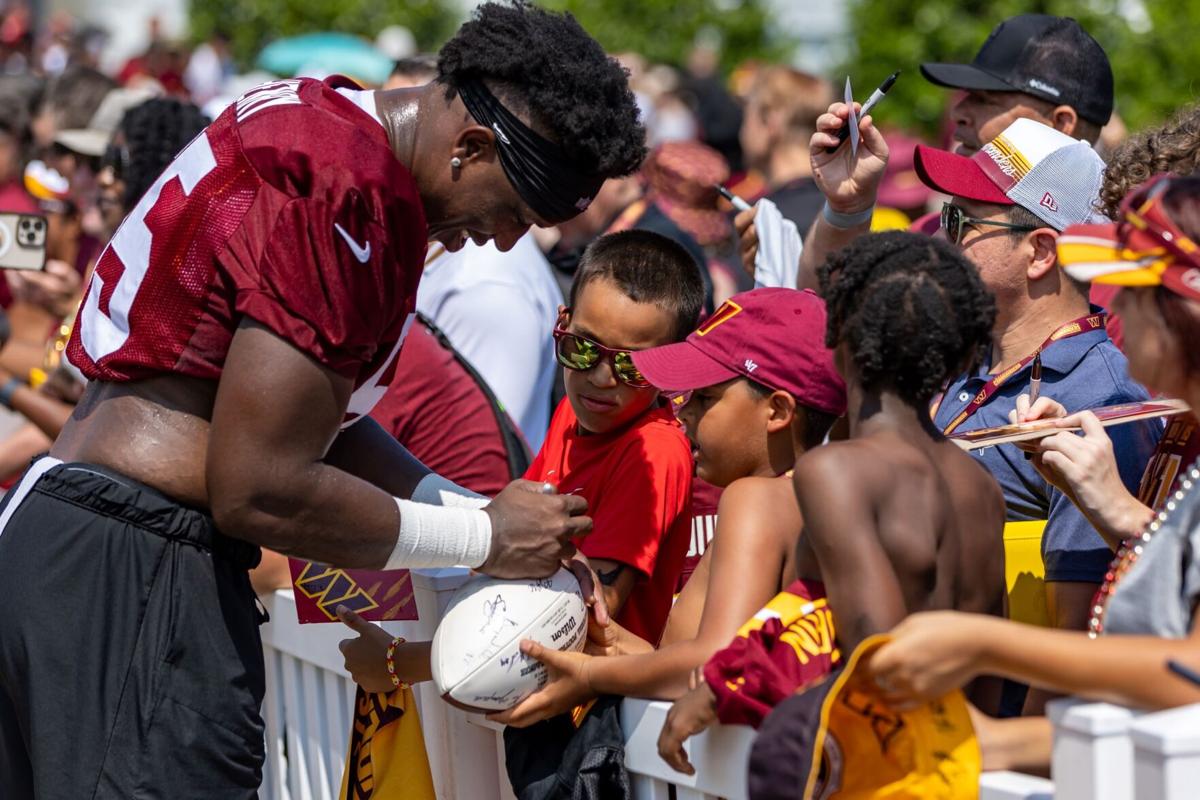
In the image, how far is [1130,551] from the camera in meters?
2.60

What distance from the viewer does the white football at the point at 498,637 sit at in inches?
116

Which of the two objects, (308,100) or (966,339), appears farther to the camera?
(308,100)

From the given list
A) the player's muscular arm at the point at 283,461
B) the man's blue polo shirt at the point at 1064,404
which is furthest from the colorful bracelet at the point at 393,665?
the man's blue polo shirt at the point at 1064,404

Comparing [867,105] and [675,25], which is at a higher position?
[867,105]

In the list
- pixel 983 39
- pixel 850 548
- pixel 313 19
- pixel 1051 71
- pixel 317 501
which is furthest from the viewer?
pixel 313 19

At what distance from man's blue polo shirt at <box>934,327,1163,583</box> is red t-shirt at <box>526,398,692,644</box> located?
28.6 inches

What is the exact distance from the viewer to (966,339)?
2607 millimetres

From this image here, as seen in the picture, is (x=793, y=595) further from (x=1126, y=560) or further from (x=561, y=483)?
(x=561, y=483)

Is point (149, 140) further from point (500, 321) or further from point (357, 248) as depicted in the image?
point (357, 248)

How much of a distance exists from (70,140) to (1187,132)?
5516 millimetres

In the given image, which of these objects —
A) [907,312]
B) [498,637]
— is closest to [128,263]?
[498,637]

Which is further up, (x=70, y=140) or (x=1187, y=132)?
(x=1187, y=132)

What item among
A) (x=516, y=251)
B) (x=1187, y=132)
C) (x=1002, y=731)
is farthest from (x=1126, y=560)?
(x=516, y=251)

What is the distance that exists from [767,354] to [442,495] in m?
0.82
